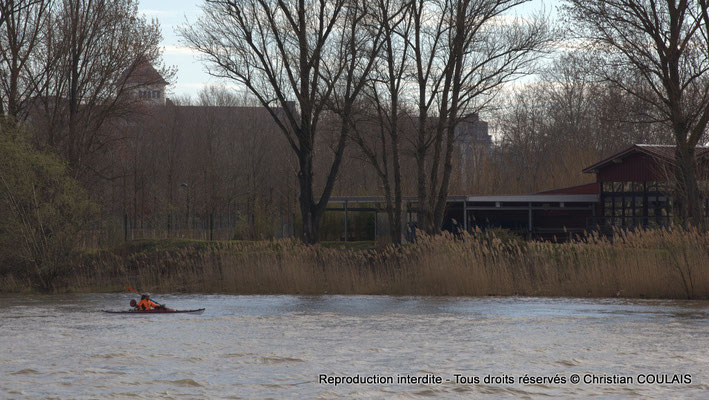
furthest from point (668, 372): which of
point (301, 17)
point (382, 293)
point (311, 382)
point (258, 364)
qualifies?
point (301, 17)

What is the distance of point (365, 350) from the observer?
1276 cm

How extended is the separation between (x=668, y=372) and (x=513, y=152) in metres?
64.3

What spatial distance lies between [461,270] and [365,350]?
8.60 m

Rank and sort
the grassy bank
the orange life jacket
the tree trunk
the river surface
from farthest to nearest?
the tree trunk → the grassy bank → the orange life jacket → the river surface

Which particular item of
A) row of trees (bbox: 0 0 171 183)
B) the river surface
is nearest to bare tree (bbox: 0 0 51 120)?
row of trees (bbox: 0 0 171 183)

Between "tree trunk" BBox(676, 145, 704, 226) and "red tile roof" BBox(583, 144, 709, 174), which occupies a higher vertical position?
"red tile roof" BBox(583, 144, 709, 174)

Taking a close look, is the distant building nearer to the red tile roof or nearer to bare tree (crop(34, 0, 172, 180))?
bare tree (crop(34, 0, 172, 180))

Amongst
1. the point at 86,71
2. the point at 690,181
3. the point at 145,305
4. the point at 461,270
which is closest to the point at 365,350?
the point at 145,305

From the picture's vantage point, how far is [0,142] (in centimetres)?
2428

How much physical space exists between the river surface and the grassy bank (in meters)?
Result: 0.91

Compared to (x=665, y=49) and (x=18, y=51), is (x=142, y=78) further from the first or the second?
(x=665, y=49)

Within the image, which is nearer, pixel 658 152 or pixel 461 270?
pixel 461 270

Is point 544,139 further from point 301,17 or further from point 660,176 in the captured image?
point 301,17

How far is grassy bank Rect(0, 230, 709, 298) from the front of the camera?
19.5m
